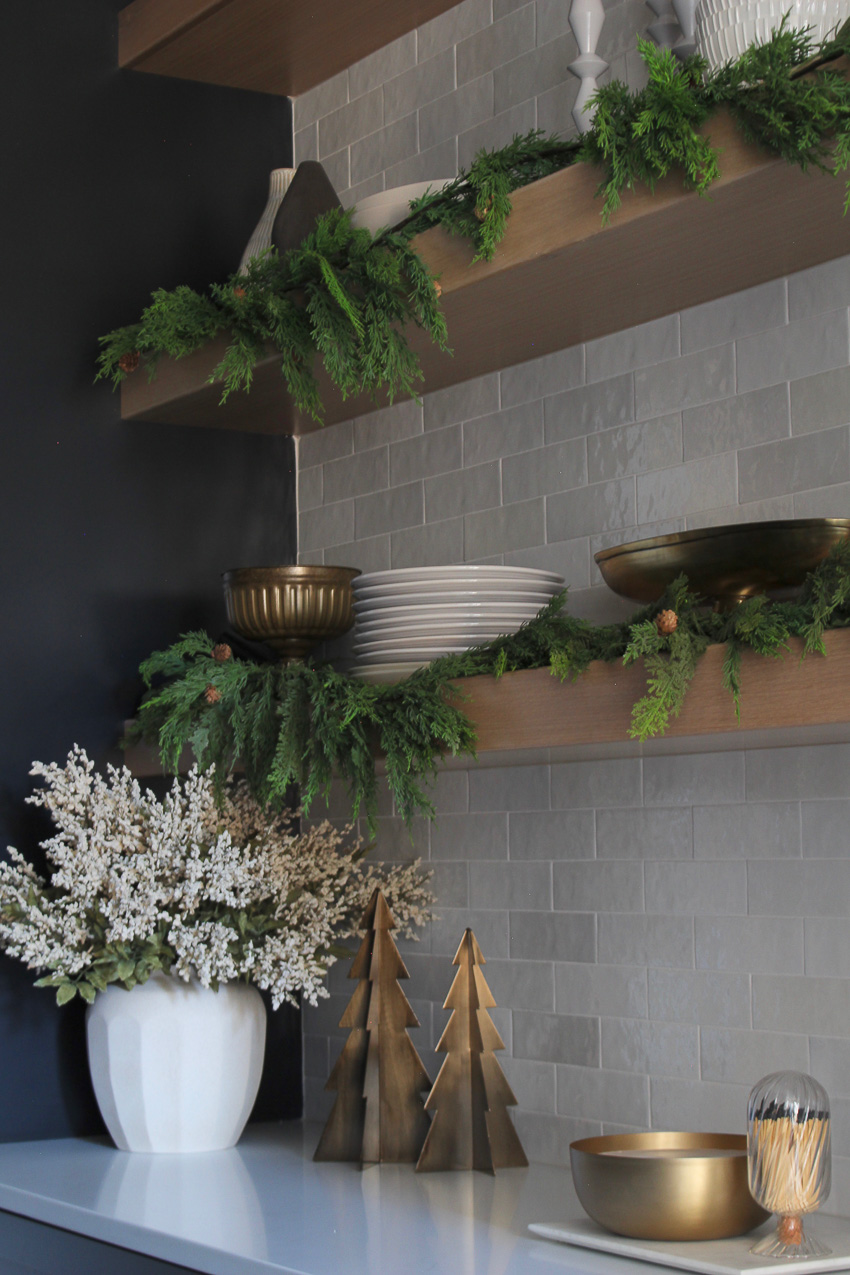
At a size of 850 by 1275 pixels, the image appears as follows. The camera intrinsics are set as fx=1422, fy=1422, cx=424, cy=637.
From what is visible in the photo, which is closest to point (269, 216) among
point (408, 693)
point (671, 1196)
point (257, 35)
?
point (257, 35)

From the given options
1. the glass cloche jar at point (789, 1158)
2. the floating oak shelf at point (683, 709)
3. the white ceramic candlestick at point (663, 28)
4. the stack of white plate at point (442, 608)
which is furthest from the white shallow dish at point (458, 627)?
the white ceramic candlestick at point (663, 28)

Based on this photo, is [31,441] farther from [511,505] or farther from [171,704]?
[511,505]

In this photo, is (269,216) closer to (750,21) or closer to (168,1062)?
(750,21)

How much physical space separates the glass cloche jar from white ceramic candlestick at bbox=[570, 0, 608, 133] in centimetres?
122

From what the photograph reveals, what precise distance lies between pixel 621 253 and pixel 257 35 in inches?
44.8

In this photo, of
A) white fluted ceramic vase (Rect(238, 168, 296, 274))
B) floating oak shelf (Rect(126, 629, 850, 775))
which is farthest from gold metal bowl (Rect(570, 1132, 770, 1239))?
white fluted ceramic vase (Rect(238, 168, 296, 274))

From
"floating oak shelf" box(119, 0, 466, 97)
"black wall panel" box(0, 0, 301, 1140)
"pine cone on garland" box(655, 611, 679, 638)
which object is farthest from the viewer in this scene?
"floating oak shelf" box(119, 0, 466, 97)

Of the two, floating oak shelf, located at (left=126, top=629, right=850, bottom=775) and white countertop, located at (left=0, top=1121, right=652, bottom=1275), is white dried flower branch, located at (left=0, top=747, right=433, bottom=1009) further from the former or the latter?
floating oak shelf, located at (left=126, top=629, right=850, bottom=775)

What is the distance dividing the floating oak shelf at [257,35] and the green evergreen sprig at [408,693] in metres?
1.05

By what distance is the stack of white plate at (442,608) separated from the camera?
5.84 feet

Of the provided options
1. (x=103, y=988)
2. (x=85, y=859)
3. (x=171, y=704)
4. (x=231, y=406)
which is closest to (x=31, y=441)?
(x=231, y=406)

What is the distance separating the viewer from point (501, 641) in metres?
1.70

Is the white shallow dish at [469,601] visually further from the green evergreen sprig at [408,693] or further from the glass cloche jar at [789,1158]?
the glass cloche jar at [789,1158]

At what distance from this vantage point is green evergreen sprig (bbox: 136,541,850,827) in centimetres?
137
